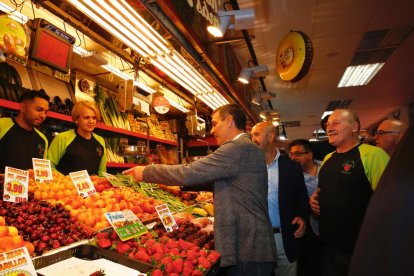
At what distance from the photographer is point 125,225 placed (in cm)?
212

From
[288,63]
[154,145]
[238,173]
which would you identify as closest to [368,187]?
[238,173]

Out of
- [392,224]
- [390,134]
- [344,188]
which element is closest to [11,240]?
[392,224]

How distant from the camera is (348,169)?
281cm

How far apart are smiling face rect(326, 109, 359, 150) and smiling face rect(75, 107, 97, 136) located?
2.90 meters

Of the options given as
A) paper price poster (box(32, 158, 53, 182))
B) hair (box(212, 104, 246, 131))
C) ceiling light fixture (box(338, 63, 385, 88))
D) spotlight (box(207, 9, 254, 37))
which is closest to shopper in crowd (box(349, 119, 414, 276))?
hair (box(212, 104, 246, 131))

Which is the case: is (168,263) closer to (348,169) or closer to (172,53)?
(348,169)

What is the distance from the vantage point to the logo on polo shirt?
2.80 m

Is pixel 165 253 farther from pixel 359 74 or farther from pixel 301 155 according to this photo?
pixel 359 74

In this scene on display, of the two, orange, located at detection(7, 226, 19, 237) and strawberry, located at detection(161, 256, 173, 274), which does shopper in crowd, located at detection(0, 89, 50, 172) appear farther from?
strawberry, located at detection(161, 256, 173, 274)

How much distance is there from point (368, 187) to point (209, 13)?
251 centimetres

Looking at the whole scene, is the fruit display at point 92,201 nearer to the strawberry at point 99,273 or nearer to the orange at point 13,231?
the orange at point 13,231

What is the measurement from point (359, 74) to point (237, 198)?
813cm

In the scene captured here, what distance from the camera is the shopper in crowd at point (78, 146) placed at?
3627mm

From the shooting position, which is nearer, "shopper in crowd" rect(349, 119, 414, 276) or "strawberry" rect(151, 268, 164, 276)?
"shopper in crowd" rect(349, 119, 414, 276)
